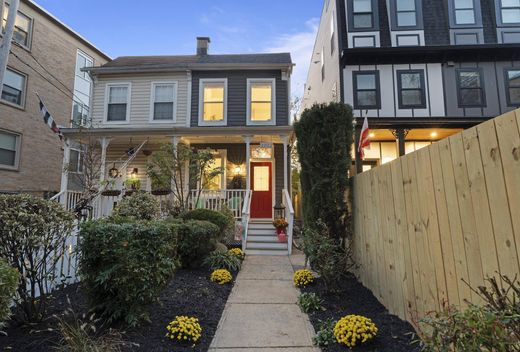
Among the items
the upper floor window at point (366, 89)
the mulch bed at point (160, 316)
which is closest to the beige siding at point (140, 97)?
the upper floor window at point (366, 89)

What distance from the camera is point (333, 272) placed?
4129 millimetres

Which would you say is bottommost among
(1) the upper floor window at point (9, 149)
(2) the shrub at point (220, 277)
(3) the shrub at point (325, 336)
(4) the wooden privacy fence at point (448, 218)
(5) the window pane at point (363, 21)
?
(3) the shrub at point (325, 336)

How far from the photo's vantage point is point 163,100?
11656mm

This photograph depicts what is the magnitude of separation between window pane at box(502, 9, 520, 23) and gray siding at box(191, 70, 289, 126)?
27.9 ft

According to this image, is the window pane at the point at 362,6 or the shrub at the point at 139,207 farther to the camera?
the window pane at the point at 362,6

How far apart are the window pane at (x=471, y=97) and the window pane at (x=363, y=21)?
4.30 meters

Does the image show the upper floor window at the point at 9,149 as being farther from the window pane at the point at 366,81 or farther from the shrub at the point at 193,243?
the window pane at the point at 366,81

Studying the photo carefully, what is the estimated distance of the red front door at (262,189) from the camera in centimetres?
1127

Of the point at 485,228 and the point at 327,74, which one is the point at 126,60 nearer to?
the point at 327,74

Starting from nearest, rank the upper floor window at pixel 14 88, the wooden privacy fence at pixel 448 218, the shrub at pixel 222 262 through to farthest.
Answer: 1. the wooden privacy fence at pixel 448 218
2. the shrub at pixel 222 262
3. the upper floor window at pixel 14 88

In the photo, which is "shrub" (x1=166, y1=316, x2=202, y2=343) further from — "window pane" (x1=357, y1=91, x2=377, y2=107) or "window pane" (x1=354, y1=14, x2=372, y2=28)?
"window pane" (x1=354, y1=14, x2=372, y2=28)

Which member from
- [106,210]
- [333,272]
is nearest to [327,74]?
[106,210]

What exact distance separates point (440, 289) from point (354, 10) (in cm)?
1166

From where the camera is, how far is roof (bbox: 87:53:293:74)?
1133 cm
